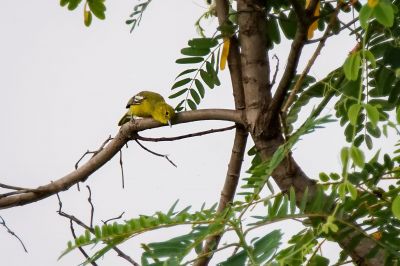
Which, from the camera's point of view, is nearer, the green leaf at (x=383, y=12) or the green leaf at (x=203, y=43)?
the green leaf at (x=383, y=12)

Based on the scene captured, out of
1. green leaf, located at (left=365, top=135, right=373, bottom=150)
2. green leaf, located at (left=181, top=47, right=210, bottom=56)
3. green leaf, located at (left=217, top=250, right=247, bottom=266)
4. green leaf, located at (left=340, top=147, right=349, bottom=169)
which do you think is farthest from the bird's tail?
green leaf, located at (left=340, top=147, right=349, bottom=169)

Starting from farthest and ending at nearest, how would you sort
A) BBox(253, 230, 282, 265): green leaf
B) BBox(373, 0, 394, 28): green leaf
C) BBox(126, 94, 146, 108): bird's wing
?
BBox(126, 94, 146, 108): bird's wing < BBox(253, 230, 282, 265): green leaf < BBox(373, 0, 394, 28): green leaf

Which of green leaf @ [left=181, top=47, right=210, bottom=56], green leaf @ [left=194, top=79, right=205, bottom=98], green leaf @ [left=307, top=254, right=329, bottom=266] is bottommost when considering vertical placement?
green leaf @ [left=307, top=254, right=329, bottom=266]

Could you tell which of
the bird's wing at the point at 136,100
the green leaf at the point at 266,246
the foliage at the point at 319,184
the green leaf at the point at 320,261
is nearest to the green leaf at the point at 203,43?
the foliage at the point at 319,184

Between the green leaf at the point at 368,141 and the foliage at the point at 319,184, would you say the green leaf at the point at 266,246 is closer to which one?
the foliage at the point at 319,184

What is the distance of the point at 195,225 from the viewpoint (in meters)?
0.69

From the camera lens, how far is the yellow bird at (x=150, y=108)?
42.3 inches

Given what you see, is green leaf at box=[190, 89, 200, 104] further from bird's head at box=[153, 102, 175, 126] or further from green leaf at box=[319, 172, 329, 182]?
green leaf at box=[319, 172, 329, 182]

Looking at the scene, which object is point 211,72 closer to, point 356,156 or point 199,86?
point 199,86

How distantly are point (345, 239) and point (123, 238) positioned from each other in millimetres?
262

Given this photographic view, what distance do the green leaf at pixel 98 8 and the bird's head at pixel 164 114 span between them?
175 millimetres

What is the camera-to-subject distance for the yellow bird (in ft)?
3.52

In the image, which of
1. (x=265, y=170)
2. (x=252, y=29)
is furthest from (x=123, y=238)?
(x=252, y=29)

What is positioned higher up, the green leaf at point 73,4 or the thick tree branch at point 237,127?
the green leaf at point 73,4
